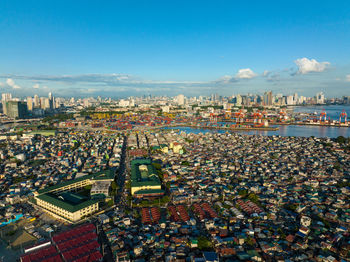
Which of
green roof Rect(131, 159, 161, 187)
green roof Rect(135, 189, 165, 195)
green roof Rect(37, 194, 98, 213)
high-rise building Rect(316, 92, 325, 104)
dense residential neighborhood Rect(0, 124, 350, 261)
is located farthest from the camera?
high-rise building Rect(316, 92, 325, 104)

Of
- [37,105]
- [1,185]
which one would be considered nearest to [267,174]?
[1,185]

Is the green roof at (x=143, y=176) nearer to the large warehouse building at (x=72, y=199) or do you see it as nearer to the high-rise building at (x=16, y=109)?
the large warehouse building at (x=72, y=199)

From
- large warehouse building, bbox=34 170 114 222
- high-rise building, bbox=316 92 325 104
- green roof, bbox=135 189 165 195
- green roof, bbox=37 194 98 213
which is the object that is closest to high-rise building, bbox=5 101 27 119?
large warehouse building, bbox=34 170 114 222

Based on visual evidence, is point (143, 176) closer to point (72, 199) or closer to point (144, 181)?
point (144, 181)

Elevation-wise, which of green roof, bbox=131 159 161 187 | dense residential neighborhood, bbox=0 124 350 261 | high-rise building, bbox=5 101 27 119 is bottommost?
dense residential neighborhood, bbox=0 124 350 261

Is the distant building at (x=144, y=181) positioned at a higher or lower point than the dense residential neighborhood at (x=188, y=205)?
higher

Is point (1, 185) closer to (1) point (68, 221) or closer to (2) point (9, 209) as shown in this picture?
(2) point (9, 209)

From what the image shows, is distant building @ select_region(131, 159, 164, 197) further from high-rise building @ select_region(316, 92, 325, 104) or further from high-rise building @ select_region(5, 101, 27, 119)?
high-rise building @ select_region(316, 92, 325, 104)

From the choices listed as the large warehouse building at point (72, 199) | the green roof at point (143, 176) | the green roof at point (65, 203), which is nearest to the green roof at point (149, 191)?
the green roof at point (143, 176)
